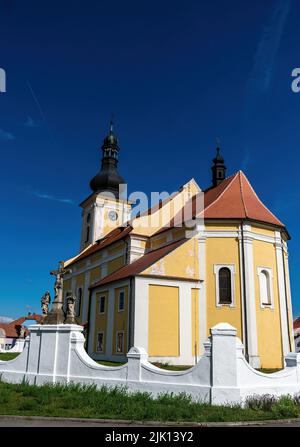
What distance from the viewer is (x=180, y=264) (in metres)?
22.5

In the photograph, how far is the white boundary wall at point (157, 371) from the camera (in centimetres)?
1045

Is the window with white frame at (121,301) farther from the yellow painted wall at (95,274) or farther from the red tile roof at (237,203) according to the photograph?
the yellow painted wall at (95,274)

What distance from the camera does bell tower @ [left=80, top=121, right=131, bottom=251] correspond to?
132 feet

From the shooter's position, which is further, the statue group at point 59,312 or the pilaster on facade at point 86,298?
the pilaster on facade at point 86,298

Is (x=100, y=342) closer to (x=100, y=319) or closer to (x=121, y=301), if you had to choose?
(x=100, y=319)

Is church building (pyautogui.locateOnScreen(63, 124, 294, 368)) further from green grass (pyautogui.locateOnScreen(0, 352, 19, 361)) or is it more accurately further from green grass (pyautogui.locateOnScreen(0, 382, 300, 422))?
green grass (pyautogui.locateOnScreen(0, 382, 300, 422))

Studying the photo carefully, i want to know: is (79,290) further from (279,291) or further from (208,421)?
(208,421)

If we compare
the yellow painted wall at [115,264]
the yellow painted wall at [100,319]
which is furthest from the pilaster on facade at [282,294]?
the yellow painted wall at [115,264]

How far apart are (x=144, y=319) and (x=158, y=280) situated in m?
2.21

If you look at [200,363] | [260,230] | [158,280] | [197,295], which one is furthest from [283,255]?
[200,363]

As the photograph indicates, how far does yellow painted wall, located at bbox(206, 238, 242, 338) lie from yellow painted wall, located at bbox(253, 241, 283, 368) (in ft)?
3.40

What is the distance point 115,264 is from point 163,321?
990 cm

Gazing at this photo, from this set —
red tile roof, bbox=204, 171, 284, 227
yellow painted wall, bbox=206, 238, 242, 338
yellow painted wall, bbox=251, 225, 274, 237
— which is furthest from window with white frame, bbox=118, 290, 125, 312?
yellow painted wall, bbox=251, 225, 274, 237

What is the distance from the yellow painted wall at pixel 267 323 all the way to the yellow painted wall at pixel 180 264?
3352mm
